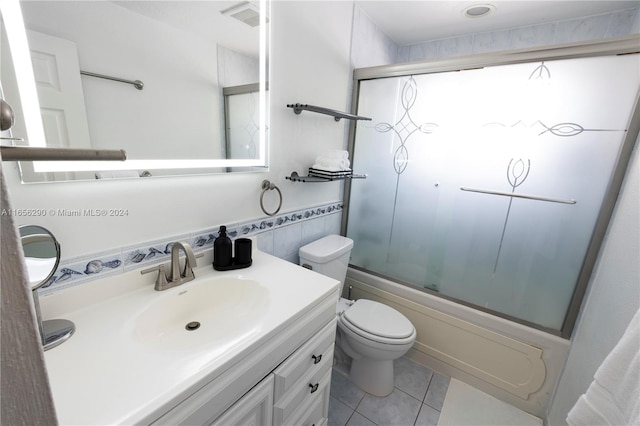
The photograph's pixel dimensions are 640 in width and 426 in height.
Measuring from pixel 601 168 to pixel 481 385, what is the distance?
4.55ft

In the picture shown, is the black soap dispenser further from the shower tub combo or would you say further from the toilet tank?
the shower tub combo

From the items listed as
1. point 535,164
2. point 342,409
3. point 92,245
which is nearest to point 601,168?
point 535,164

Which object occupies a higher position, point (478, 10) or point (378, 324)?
point (478, 10)

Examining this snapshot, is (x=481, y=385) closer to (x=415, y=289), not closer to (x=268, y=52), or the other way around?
(x=415, y=289)

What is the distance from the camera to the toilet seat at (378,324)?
4.81ft

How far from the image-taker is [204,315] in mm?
1017

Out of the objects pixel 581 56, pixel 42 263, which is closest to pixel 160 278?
pixel 42 263

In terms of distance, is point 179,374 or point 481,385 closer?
point 179,374

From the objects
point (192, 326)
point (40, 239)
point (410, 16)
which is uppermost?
point (410, 16)

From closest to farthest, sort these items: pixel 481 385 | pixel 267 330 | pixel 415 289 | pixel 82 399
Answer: pixel 82 399 → pixel 267 330 → pixel 481 385 → pixel 415 289

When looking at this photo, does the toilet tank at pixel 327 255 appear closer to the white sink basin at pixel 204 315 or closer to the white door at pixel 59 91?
the white sink basin at pixel 204 315

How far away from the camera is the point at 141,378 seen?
611 millimetres

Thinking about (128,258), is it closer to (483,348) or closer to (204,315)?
(204,315)

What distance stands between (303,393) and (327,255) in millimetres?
720
